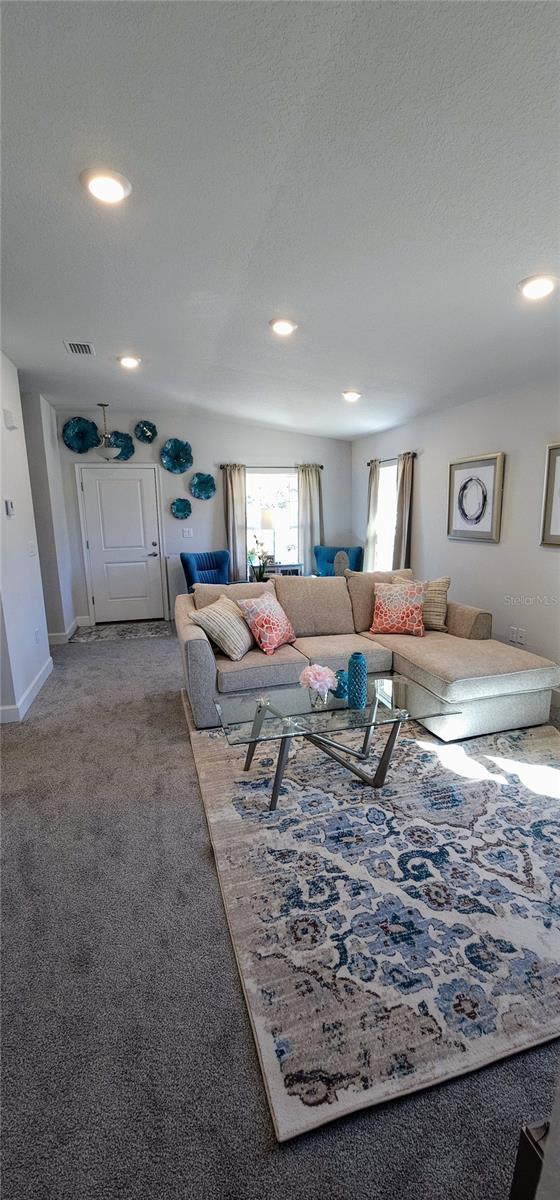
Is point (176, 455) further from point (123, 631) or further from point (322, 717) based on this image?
point (322, 717)

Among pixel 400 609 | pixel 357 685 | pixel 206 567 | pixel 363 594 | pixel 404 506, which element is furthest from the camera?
pixel 206 567

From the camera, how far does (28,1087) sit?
3.89 feet

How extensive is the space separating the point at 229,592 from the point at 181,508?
8.65 feet

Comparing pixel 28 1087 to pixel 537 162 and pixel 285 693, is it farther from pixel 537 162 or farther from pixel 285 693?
pixel 537 162

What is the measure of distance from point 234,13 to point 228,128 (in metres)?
0.34

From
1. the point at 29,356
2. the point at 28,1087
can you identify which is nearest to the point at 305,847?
the point at 28,1087

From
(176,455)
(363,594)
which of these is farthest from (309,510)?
(363,594)

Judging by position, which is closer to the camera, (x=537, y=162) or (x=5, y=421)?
(x=537, y=162)

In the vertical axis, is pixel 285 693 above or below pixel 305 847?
above

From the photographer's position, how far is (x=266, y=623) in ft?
11.0

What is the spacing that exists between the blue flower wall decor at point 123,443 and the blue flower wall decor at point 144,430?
0.35 ft

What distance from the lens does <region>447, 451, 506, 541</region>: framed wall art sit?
12.6ft

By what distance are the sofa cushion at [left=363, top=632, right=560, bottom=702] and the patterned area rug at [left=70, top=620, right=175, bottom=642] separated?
3171mm

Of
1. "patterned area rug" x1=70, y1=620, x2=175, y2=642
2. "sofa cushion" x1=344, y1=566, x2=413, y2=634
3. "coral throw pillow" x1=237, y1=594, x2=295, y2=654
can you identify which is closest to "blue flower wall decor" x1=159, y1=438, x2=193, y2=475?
"patterned area rug" x1=70, y1=620, x2=175, y2=642
